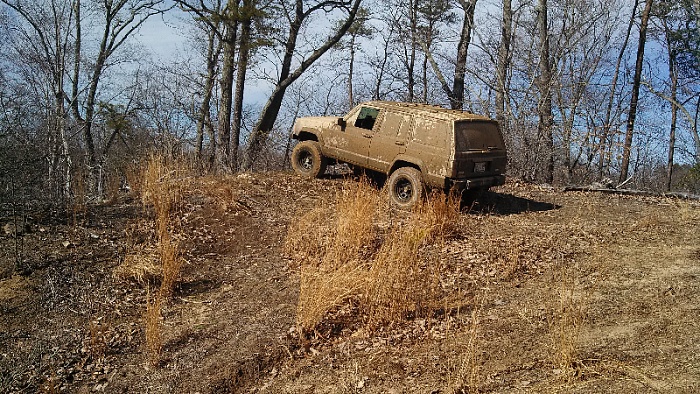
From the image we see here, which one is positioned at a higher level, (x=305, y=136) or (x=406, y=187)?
(x=305, y=136)

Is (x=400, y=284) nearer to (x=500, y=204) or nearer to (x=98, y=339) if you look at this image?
(x=98, y=339)

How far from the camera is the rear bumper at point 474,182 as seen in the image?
27.9ft

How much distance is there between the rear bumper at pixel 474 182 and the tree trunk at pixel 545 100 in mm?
4946

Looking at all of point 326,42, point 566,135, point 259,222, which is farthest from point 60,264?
point 566,135

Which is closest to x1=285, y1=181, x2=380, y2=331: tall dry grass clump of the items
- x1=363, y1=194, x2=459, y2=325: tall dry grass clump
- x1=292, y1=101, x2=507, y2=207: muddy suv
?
x1=363, y1=194, x2=459, y2=325: tall dry grass clump

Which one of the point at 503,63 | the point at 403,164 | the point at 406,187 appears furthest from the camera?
the point at 503,63

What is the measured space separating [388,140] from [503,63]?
7437 millimetres

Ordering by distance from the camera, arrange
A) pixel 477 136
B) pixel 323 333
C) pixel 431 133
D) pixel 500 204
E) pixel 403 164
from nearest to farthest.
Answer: pixel 323 333 < pixel 431 133 < pixel 477 136 < pixel 403 164 < pixel 500 204

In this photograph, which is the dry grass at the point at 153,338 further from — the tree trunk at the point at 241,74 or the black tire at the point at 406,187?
the tree trunk at the point at 241,74

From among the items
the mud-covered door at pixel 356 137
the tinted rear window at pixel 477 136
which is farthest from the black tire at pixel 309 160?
the tinted rear window at pixel 477 136

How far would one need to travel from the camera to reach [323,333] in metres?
4.93

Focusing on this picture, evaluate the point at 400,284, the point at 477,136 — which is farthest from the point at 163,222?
the point at 477,136

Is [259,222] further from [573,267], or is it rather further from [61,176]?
[573,267]

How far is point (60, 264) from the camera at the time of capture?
5953 millimetres
